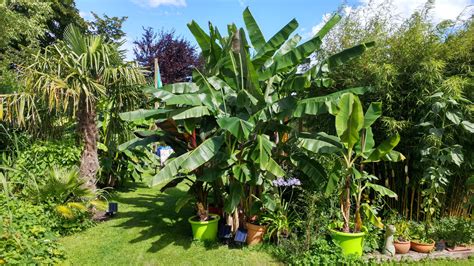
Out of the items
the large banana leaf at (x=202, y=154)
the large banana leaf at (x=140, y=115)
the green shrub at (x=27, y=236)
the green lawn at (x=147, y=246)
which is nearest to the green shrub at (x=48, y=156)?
the green shrub at (x=27, y=236)

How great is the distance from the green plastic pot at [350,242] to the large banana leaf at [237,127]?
187 centimetres

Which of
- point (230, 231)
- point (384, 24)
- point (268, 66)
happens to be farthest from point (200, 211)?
point (384, 24)

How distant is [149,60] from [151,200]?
12865mm

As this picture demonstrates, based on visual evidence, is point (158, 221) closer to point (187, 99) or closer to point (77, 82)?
point (187, 99)

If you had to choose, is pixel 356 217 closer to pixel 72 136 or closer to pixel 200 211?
pixel 200 211

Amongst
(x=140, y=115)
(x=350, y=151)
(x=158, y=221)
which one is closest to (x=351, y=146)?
(x=350, y=151)

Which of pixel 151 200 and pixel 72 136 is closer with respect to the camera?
pixel 72 136

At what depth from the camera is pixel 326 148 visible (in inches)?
166

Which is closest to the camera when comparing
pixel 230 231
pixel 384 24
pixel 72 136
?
pixel 230 231

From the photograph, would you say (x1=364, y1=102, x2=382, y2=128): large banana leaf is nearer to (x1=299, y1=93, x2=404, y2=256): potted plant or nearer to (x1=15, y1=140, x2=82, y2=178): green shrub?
(x1=299, y1=93, x2=404, y2=256): potted plant

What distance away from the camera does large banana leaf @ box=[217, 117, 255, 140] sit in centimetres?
377

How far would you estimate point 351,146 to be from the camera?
4109mm

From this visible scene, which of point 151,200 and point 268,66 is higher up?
point 268,66

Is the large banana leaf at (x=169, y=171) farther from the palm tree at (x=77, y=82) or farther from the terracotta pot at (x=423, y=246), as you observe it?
the terracotta pot at (x=423, y=246)
